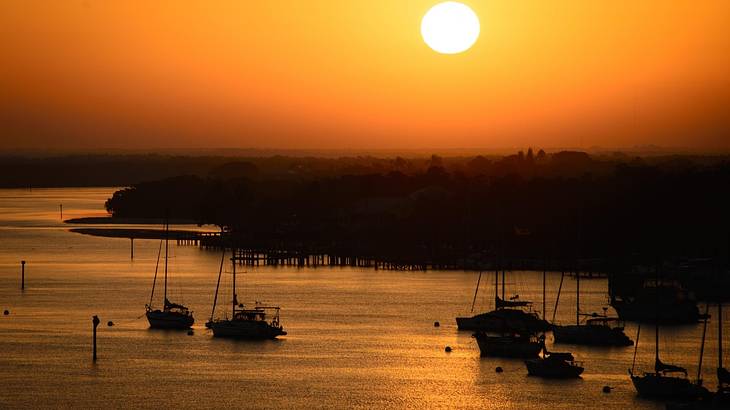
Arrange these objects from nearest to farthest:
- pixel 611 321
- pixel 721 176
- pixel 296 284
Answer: pixel 611 321
pixel 296 284
pixel 721 176

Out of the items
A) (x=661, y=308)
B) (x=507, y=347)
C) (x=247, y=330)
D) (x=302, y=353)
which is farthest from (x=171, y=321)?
(x=661, y=308)

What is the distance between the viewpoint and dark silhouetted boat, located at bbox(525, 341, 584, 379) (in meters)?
44.4

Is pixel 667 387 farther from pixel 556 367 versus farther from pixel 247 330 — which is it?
pixel 247 330

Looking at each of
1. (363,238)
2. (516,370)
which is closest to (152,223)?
(363,238)

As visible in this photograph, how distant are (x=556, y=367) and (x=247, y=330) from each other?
14543 millimetres

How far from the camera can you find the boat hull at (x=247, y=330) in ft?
176

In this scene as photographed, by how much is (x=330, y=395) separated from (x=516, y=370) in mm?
7833

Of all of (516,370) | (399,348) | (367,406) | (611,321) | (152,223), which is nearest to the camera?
(367,406)

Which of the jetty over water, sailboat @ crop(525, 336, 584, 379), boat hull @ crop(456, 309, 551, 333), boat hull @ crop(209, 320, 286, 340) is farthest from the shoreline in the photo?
sailboat @ crop(525, 336, 584, 379)

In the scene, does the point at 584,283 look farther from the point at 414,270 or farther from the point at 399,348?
the point at 399,348

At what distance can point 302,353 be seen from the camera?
50188 millimetres

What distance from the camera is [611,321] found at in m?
59.5

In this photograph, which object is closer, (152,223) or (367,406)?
(367,406)

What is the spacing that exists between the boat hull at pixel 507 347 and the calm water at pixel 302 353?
31.1 inches
